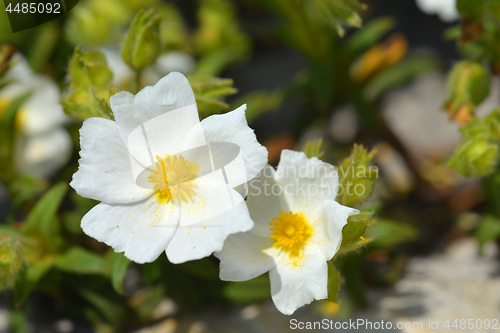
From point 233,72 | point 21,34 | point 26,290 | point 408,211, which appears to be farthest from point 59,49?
point 408,211

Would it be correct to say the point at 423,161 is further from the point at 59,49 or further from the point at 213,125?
the point at 59,49

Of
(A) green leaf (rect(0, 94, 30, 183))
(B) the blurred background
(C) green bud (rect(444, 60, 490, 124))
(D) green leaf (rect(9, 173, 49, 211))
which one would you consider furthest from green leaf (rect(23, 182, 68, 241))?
(C) green bud (rect(444, 60, 490, 124))

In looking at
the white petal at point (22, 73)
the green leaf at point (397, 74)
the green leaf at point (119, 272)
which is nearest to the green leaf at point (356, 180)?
the green leaf at point (119, 272)

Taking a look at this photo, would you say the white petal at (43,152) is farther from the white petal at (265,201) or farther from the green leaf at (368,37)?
the green leaf at (368,37)

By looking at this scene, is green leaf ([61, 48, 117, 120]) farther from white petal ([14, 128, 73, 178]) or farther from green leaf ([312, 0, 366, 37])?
green leaf ([312, 0, 366, 37])

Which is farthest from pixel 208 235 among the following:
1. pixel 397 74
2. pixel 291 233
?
pixel 397 74

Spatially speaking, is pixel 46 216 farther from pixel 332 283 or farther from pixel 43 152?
pixel 332 283
